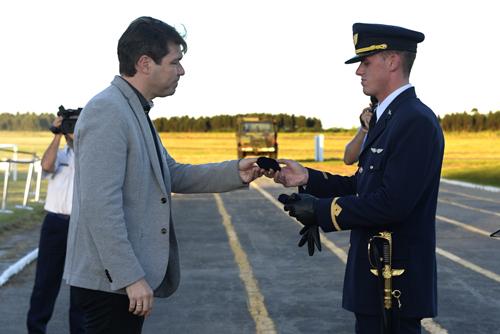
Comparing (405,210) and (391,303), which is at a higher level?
(405,210)

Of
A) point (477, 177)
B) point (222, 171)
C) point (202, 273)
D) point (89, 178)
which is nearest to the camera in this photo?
point (89, 178)

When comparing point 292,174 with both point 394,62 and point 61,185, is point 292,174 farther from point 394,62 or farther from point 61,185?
point 61,185

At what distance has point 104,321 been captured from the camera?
2730 mm

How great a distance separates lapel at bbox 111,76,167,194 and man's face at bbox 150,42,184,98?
149 mm

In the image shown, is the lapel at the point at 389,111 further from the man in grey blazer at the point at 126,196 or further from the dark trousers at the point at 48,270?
the dark trousers at the point at 48,270

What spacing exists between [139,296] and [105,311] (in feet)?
0.74

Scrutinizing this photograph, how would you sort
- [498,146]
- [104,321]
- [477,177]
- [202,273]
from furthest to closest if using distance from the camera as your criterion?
[498,146] → [477,177] → [202,273] → [104,321]

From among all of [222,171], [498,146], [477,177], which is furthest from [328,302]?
[498,146]

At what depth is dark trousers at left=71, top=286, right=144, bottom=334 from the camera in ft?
8.89

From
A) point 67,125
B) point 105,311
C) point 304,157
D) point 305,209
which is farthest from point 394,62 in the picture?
point 304,157

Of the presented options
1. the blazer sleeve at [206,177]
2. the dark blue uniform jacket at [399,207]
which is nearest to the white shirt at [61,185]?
the blazer sleeve at [206,177]

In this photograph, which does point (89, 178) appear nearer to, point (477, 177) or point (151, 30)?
point (151, 30)

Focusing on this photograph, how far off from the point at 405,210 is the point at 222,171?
1.32 metres

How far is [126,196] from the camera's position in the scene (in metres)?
2.69
